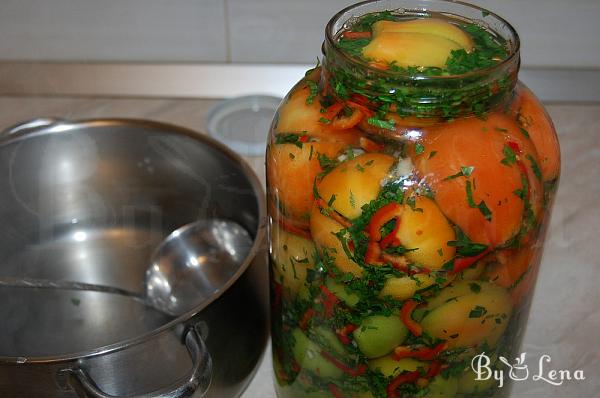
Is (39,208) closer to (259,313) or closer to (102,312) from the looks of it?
(102,312)

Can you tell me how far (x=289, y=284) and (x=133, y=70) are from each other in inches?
22.3

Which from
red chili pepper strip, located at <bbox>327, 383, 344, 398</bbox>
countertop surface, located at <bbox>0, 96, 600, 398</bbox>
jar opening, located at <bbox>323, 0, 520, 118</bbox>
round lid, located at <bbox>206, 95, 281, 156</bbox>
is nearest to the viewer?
jar opening, located at <bbox>323, 0, 520, 118</bbox>

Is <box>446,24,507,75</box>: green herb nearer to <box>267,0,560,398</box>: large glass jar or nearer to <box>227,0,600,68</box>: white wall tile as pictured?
<box>267,0,560,398</box>: large glass jar

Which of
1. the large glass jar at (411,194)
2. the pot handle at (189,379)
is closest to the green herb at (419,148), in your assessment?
the large glass jar at (411,194)

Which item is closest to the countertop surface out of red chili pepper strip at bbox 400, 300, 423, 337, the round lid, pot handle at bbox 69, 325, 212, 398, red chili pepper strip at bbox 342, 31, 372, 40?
the round lid

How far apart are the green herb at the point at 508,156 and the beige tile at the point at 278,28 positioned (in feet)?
1.71

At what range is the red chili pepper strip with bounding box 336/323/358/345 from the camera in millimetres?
477

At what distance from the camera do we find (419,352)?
1.54 feet

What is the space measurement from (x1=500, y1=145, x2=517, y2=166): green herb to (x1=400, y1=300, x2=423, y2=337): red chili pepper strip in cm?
10

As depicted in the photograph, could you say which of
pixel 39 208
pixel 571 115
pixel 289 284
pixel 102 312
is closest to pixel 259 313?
pixel 289 284

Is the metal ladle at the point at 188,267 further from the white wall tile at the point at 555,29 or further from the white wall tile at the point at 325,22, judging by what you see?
the white wall tile at the point at 555,29

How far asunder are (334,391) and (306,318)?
57 mm

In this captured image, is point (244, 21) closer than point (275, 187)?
No

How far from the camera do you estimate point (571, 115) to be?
960 millimetres
